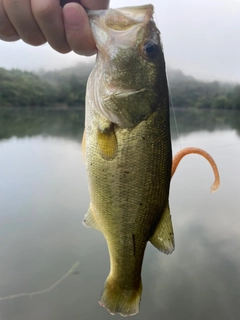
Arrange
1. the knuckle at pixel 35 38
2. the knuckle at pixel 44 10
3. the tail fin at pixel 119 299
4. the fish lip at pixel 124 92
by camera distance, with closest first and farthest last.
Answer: the knuckle at pixel 44 10 → the knuckle at pixel 35 38 → the fish lip at pixel 124 92 → the tail fin at pixel 119 299

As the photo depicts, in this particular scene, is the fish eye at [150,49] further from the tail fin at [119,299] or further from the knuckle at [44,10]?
the tail fin at [119,299]

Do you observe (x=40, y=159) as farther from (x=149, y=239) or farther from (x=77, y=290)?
(x=149, y=239)

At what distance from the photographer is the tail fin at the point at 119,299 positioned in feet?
4.42

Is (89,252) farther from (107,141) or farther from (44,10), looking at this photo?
(44,10)

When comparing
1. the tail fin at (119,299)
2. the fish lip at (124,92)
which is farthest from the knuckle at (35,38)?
the tail fin at (119,299)

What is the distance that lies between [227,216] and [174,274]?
3954mm

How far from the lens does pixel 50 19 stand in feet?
3.43

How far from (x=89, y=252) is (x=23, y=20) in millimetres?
8695

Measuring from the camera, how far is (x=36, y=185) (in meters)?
13.9

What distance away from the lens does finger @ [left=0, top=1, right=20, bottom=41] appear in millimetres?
1069

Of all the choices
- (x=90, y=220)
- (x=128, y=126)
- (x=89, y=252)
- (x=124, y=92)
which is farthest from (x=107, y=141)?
(x=89, y=252)

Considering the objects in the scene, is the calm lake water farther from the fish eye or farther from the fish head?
the fish eye

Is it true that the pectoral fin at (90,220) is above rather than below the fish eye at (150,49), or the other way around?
below

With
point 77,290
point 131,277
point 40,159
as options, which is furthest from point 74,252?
point 40,159
